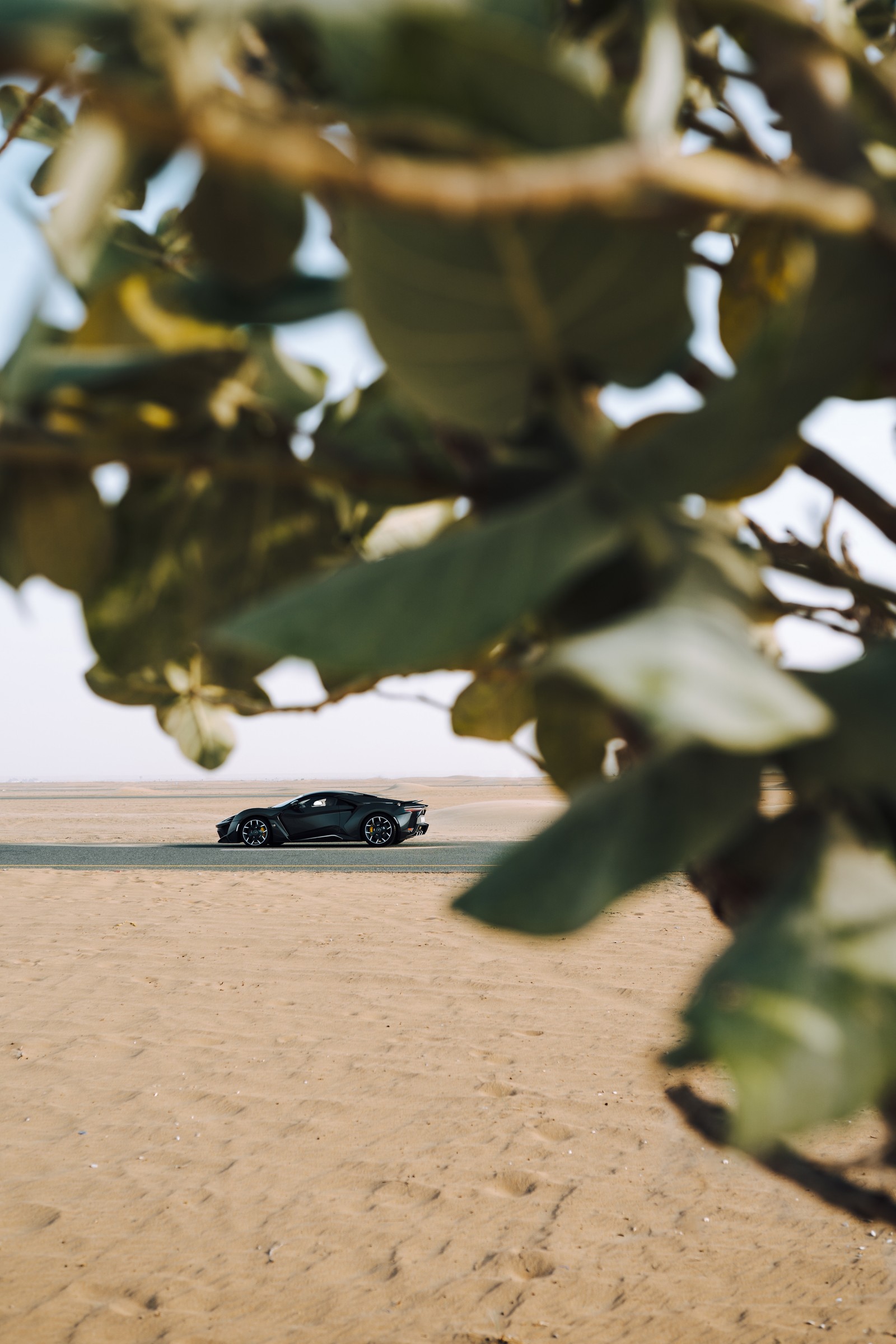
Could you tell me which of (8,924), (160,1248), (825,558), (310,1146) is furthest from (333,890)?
(825,558)

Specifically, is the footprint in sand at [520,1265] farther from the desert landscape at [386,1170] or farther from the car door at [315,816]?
the car door at [315,816]

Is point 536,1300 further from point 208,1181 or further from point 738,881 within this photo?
point 738,881

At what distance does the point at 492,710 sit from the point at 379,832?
→ 1882cm

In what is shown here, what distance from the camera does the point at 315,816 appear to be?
18578mm

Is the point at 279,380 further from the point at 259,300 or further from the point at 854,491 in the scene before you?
the point at 854,491

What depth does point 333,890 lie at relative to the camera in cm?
1375

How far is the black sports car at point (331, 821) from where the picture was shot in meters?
18.5

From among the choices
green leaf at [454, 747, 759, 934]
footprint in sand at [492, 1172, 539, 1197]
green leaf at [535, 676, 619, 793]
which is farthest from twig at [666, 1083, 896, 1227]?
footprint in sand at [492, 1172, 539, 1197]

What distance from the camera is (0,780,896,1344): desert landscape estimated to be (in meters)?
4.35

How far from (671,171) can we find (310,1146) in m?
6.11

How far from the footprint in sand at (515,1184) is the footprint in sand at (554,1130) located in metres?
0.41

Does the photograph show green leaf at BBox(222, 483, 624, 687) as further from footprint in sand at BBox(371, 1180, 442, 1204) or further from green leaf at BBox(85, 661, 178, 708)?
footprint in sand at BBox(371, 1180, 442, 1204)

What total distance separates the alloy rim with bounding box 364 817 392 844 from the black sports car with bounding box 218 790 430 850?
0.01m

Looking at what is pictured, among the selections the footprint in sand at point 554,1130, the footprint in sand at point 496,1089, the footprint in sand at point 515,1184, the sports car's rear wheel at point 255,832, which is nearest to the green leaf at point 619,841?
the footprint in sand at point 515,1184
